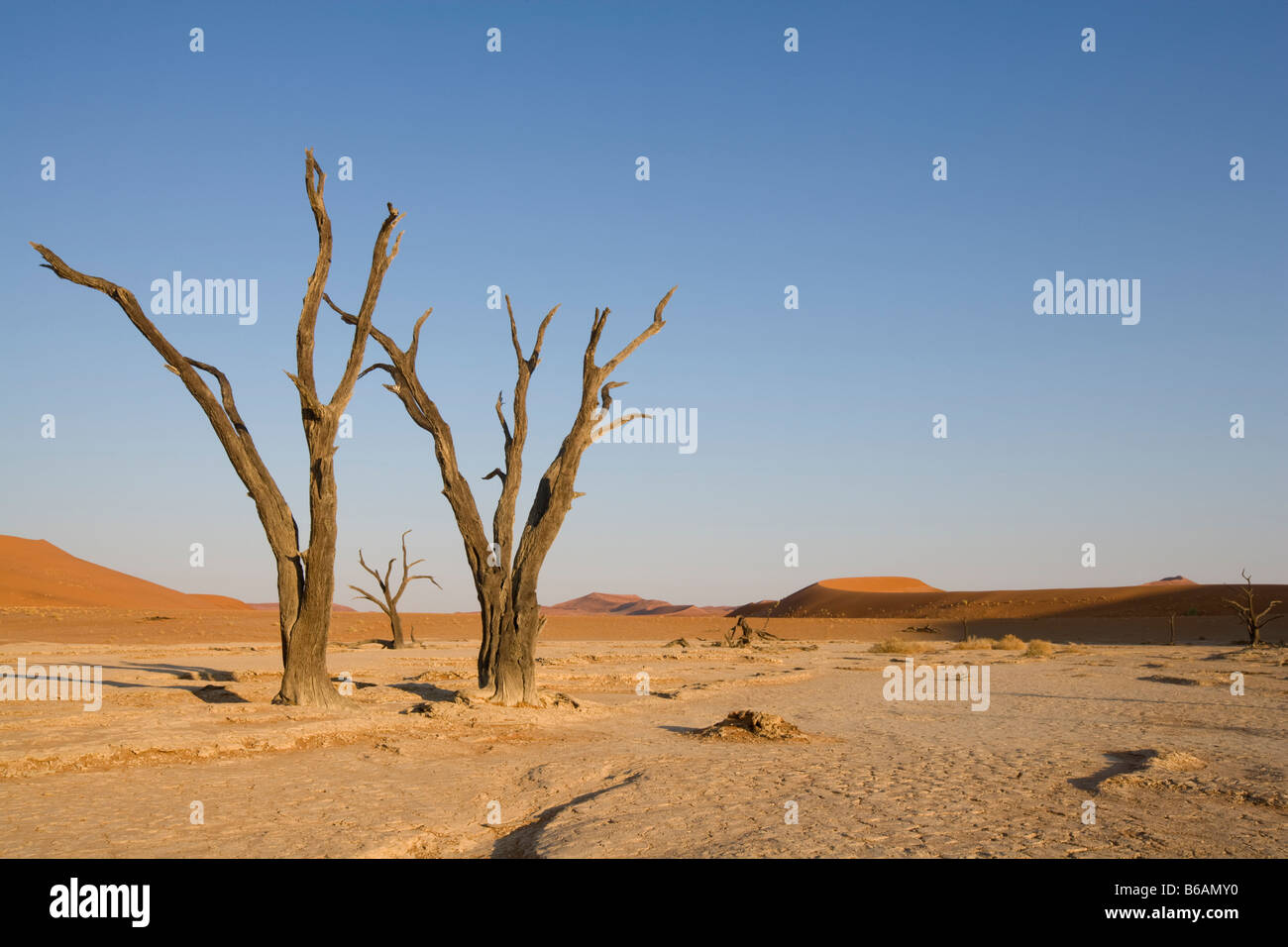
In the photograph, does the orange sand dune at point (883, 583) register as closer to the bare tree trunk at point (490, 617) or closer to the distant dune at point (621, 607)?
the distant dune at point (621, 607)

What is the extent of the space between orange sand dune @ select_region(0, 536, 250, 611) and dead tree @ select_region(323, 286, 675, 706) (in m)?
50.8

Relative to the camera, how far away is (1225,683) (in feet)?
58.7

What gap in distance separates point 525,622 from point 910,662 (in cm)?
1497

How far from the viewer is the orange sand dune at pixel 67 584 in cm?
5888

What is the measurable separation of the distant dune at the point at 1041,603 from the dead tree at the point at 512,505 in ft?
109

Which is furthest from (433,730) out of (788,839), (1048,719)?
(1048,719)

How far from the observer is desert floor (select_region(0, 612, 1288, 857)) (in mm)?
6688

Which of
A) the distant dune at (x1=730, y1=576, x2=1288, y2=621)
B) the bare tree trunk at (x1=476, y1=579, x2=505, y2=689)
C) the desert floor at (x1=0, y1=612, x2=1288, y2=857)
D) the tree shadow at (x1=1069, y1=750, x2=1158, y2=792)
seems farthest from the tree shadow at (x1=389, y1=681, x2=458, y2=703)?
the distant dune at (x1=730, y1=576, x2=1288, y2=621)

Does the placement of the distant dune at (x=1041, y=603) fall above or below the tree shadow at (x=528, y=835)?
below

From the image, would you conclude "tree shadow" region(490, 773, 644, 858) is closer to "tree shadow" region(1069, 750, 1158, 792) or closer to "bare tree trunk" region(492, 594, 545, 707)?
"tree shadow" region(1069, 750, 1158, 792)

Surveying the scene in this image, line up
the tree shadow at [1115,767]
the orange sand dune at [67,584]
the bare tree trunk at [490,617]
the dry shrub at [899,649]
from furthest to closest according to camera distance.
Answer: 1. the orange sand dune at [67,584]
2. the dry shrub at [899,649]
3. the bare tree trunk at [490,617]
4. the tree shadow at [1115,767]

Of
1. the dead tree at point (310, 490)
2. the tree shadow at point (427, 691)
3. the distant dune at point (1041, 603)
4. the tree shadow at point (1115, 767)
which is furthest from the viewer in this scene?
the distant dune at point (1041, 603)

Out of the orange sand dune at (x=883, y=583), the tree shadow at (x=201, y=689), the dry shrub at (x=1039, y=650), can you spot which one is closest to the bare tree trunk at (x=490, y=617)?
the tree shadow at (x=201, y=689)

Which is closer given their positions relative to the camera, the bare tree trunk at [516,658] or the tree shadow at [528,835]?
the tree shadow at [528,835]
